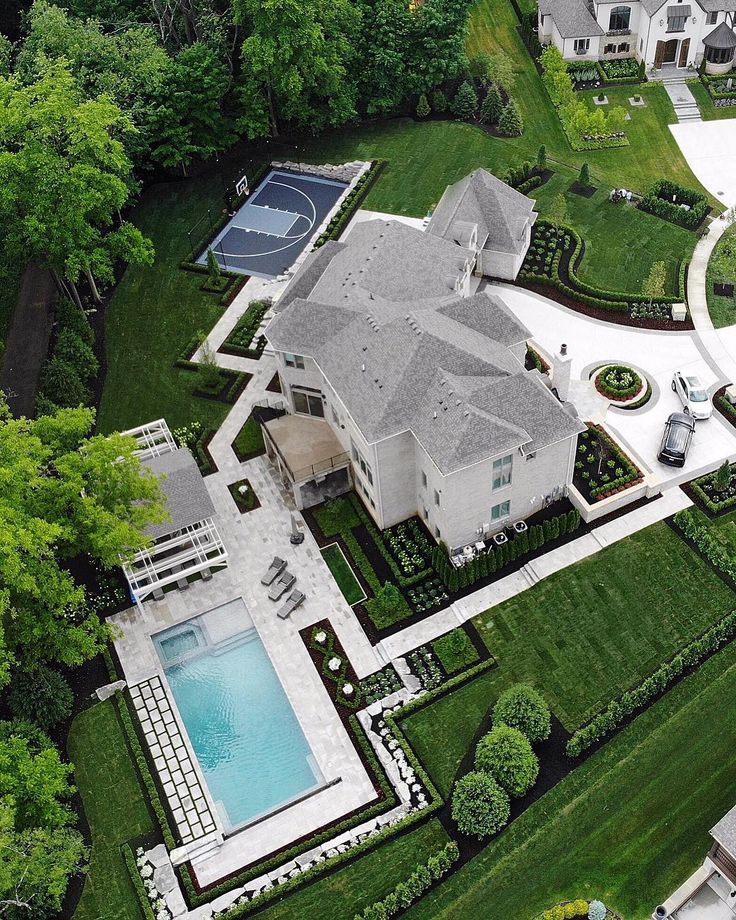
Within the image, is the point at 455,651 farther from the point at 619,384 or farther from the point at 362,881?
the point at 619,384

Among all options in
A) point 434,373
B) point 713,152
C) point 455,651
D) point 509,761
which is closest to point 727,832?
point 509,761

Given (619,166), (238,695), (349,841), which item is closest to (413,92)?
(619,166)

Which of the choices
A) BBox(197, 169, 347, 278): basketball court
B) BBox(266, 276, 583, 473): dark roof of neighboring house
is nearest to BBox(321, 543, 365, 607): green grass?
BBox(266, 276, 583, 473): dark roof of neighboring house

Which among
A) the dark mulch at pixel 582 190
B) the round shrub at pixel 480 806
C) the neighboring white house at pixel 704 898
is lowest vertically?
the neighboring white house at pixel 704 898

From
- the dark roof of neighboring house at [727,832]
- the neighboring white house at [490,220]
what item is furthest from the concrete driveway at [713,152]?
the dark roof of neighboring house at [727,832]

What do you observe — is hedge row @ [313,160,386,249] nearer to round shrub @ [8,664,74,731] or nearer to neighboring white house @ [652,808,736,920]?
round shrub @ [8,664,74,731]

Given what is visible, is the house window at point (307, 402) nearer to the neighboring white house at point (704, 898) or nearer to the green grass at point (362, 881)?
the green grass at point (362, 881)
